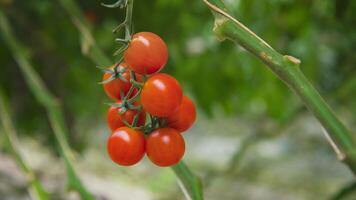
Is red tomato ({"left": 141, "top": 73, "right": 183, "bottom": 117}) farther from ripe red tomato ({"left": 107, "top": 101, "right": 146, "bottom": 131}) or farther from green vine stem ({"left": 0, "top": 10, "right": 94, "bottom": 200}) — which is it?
green vine stem ({"left": 0, "top": 10, "right": 94, "bottom": 200})

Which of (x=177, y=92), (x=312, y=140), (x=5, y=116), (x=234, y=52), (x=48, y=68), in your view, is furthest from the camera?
(x=312, y=140)

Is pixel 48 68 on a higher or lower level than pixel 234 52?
higher

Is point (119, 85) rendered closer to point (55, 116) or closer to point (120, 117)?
point (120, 117)

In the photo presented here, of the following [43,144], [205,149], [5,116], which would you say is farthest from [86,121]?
[205,149]

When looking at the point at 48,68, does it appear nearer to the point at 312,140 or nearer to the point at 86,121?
the point at 86,121

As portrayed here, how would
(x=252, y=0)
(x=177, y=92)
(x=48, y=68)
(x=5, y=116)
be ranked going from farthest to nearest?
(x=48, y=68), (x=252, y=0), (x=5, y=116), (x=177, y=92)

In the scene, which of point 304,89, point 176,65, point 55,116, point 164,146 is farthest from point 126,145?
point 176,65

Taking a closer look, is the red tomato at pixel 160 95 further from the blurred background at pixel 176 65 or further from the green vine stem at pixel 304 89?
the blurred background at pixel 176 65
